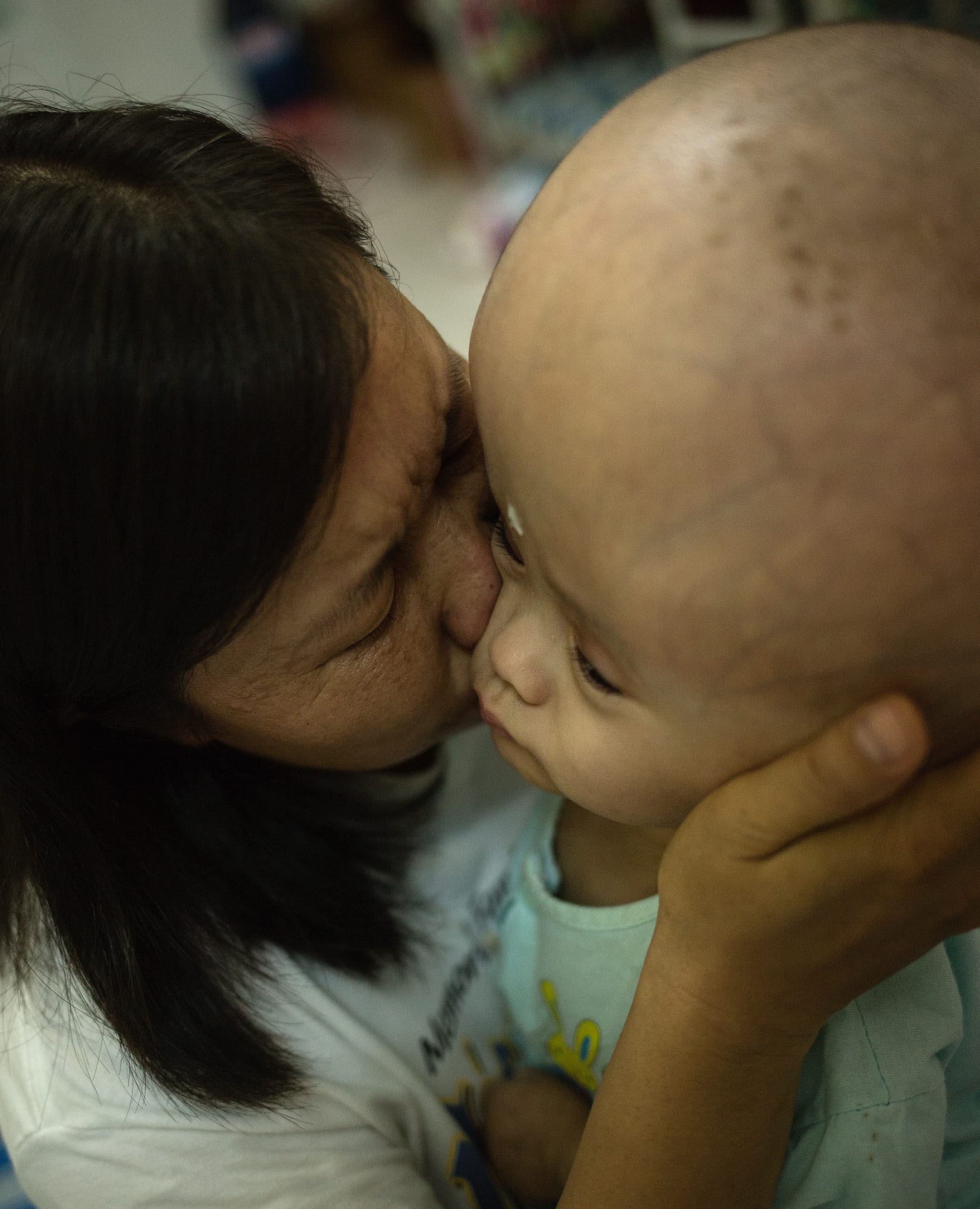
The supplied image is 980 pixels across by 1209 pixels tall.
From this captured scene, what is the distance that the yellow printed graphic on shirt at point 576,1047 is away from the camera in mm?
878

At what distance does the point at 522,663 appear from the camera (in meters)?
0.71

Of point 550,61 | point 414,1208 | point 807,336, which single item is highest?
point 550,61

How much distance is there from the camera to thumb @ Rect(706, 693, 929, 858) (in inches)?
19.7

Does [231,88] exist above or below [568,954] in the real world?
above

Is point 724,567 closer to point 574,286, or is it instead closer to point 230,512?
point 574,286

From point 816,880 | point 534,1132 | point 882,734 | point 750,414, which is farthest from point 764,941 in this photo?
point 534,1132

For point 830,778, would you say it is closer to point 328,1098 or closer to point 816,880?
point 816,880

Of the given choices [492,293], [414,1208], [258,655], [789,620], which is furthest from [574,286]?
[414,1208]

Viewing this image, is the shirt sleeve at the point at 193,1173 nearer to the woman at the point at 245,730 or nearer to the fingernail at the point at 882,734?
the woman at the point at 245,730

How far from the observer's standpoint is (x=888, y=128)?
54cm

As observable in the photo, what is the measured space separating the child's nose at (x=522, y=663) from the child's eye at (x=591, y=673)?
4 cm

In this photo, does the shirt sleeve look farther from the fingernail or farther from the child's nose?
the fingernail

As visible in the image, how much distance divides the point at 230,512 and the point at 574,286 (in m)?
0.26

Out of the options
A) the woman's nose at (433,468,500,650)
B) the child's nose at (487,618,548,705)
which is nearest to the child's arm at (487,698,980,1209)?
the child's nose at (487,618,548,705)
